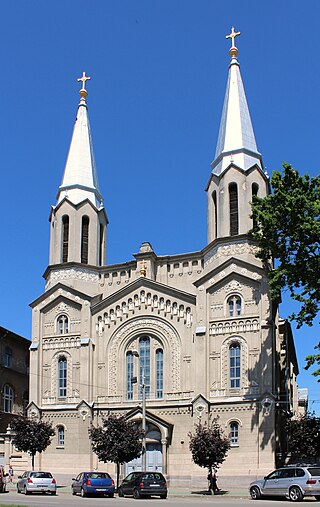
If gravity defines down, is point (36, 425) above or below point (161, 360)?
below

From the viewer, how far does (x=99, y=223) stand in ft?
199

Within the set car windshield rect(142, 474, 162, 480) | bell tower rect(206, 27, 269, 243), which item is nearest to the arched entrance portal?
car windshield rect(142, 474, 162, 480)

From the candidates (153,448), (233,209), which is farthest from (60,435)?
(233,209)

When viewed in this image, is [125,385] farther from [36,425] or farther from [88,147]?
[88,147]

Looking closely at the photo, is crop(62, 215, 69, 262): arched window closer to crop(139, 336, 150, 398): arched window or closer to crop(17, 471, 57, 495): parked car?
crop(139, 336, 150, 398): arched window

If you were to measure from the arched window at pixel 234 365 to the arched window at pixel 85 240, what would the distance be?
48.3 ft

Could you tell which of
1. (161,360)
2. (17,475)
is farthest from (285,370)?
(17,475)

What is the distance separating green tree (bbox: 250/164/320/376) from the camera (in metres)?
43.2

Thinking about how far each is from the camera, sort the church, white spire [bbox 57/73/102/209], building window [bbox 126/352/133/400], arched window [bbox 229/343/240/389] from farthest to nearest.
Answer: white spire [bbox 57/73/102/209]
building window [bbox 126/352/133/400]
arched window [bbox 229/343/240/389]
the church

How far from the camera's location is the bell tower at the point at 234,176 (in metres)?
53.6

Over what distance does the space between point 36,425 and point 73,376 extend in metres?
5.25

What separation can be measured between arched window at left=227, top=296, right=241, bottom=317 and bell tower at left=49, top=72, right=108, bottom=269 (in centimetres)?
1245

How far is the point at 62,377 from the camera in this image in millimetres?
55938

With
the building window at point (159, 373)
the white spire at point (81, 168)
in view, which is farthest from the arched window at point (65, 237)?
the building window at point (159, 373)
